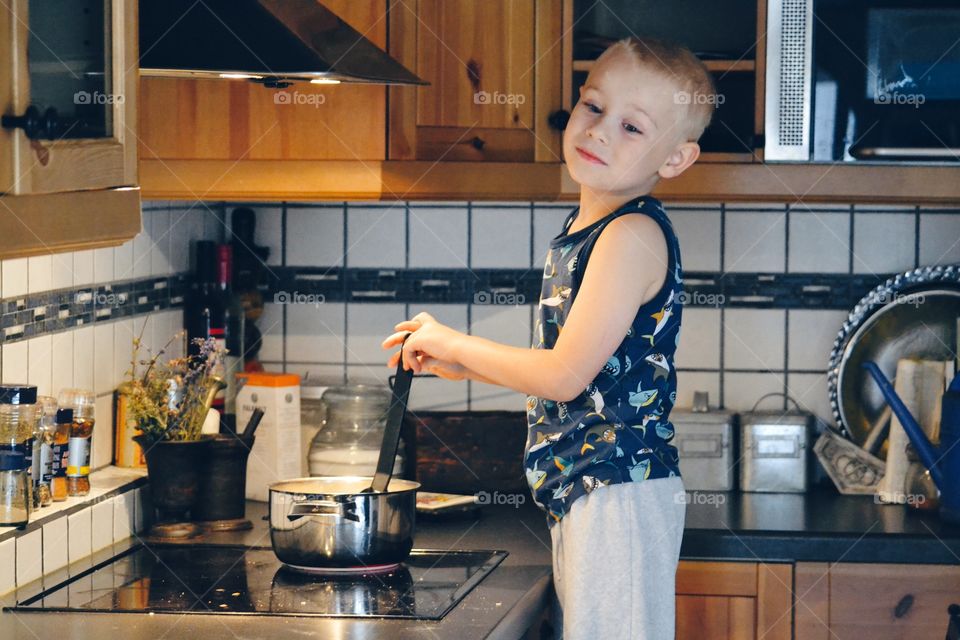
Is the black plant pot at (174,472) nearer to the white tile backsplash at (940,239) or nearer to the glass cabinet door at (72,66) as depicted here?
the glass cabinet door at (72,66)

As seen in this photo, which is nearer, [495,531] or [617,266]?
[617,266]

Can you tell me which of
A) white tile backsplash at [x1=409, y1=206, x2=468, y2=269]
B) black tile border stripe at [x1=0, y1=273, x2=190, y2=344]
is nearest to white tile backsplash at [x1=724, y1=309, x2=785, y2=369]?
white tile backsplash at [x1=409, y1=206, x2=468, y2=269]

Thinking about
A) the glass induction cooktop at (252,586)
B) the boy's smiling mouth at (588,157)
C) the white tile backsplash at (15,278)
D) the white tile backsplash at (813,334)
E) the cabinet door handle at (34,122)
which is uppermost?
the boy's smiling mouth at (588,157)

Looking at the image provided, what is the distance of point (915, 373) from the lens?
95.7 inches

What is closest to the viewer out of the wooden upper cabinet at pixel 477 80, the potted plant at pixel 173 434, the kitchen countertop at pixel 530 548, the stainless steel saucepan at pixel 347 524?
the kitchen countertop at pixel 530 548

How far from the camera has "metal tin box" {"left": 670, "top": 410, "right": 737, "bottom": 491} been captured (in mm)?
2502

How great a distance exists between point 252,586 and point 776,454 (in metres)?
1.15

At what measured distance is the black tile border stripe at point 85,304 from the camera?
1.87 meters

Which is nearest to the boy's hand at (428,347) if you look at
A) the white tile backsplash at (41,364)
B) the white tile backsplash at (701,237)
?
the white tile backsplash at (41,364)

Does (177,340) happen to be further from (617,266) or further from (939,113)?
(939,113)

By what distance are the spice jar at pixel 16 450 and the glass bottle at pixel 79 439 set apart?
205mm

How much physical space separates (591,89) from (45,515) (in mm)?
967

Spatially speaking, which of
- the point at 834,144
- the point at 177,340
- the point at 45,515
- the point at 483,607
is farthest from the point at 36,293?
the point at 834,144

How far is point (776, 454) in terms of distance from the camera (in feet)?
8.24
